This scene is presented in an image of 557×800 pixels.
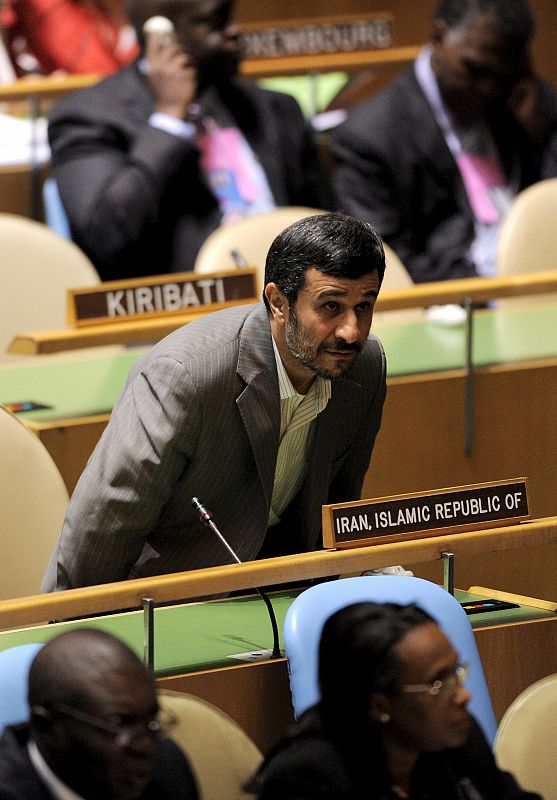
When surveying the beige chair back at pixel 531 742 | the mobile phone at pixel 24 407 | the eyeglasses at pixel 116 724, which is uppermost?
the mobile phone at pixel 24 407

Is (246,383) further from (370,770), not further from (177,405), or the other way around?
(370,770)

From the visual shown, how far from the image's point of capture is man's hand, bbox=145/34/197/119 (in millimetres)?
3873

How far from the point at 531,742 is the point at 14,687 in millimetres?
577

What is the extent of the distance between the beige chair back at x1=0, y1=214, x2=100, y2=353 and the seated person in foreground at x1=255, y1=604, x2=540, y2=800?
70.1 inches

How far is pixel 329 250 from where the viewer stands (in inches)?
80.4

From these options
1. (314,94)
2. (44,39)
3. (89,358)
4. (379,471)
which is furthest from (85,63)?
(379,471)

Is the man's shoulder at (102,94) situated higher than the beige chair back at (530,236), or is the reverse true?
the man's shoulder at (102,94)

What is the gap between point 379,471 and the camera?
287 cm

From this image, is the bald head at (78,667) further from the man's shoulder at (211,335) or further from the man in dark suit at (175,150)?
the man in dark suit at (175,150)

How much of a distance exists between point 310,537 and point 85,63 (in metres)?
2.67

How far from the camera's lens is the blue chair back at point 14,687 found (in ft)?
5.07

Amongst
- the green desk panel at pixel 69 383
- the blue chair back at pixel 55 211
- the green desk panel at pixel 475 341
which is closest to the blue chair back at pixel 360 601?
the green desk panel at pixel 69 383

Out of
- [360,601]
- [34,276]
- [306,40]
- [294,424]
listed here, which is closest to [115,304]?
[34,276]

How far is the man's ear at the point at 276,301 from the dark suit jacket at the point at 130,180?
162 cm
